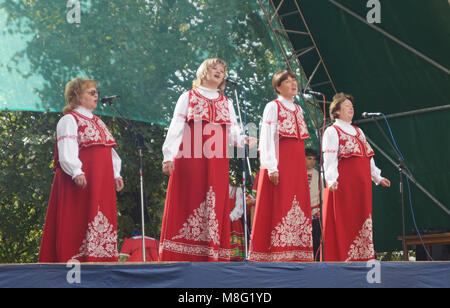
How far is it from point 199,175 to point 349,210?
1.62m

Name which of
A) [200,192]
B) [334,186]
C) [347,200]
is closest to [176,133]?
[200,192]

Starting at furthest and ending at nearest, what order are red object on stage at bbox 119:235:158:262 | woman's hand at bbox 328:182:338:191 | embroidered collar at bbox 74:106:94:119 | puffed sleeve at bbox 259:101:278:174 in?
red object on stage at bbox 119:235:158:262 → woman's hand at bbox 328:182:338:191 → puffed sleeve at bbox 259:101:278:174 → embroidered collar at bbox 74:106:94:119

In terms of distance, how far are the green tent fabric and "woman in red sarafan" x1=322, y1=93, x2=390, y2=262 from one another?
86.6 inches

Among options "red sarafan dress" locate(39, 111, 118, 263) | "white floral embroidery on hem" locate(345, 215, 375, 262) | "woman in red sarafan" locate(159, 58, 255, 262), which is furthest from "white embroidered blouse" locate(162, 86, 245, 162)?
"white floral embroidery on hem" locate(345, 215, 375, 262)

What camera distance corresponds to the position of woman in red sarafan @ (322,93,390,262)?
503 cm

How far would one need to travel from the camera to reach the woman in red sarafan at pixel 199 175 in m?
4.00

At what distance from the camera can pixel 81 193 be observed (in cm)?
420

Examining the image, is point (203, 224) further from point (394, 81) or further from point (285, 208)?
point (394, 81)

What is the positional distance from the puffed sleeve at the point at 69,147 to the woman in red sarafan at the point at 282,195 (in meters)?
1.37

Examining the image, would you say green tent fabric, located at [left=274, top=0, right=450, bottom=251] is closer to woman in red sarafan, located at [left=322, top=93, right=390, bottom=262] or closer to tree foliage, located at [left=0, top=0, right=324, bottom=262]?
tree foliage, located at [left=0, top=0, right=324, bottom=262]

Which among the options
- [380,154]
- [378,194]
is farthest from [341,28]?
[378,194]

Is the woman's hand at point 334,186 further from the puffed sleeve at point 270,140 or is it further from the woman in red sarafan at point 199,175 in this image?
the woman in red sarafan at point 199,175

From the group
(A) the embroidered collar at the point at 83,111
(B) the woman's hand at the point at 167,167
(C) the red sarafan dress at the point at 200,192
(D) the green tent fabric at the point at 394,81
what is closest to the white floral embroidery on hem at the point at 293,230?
(C) the red sarafan dress at the point at 200,192
